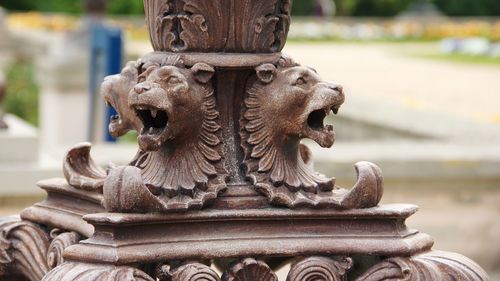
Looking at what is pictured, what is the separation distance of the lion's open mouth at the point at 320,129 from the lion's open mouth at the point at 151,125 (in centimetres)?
33

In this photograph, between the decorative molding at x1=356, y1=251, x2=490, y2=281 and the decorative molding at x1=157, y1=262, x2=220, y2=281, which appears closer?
the decorative molding at x1=157, y1=262, x2=220, y2=281

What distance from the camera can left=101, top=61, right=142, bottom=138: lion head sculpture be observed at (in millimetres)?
3398

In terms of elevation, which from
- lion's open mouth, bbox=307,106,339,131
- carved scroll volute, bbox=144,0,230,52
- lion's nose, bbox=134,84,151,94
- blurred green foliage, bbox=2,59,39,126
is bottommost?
blurred green foliage, bbox=2,59,39,126

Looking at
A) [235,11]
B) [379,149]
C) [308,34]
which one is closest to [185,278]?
[235,11]

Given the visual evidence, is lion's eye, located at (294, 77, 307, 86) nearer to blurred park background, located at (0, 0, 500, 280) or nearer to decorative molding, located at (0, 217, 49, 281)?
decorative molding, located at (0, 217, 49, 281)

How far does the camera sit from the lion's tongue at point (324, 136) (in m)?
3.14

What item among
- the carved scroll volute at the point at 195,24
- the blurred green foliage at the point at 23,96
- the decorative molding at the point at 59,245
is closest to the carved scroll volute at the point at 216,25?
→ the carved scroll volute at the point at 195,24

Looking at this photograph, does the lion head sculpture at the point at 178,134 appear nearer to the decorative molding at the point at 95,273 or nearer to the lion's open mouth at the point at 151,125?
the lion's open mouth at the point at 151,125

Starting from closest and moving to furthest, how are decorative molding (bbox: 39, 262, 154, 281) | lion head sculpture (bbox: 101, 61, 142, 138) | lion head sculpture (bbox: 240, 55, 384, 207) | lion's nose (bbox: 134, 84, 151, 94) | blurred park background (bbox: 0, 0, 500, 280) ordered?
decorative molding (bbox: 39, 262, 154, 281) < lion's nose (bbox: 134, 84, 151, 94) < lion head sculpture (bbox: 240, 55, 384, 207) < lion head sculpture (bbox: 101, 61, 142, 138) < blurred park background (bbox: 0, 0, 500, 280)

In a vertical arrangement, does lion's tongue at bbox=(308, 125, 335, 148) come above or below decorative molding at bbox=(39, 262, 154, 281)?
above

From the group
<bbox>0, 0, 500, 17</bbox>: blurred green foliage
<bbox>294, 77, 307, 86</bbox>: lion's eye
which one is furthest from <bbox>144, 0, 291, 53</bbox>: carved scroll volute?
<bbox>0, 0, 500, 17</bbox>: blurred green foliage

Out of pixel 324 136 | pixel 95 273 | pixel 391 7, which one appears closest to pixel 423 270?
pixel 324 136

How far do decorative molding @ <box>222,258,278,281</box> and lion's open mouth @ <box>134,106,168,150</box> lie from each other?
31 cm

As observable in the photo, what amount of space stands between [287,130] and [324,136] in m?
0.09
